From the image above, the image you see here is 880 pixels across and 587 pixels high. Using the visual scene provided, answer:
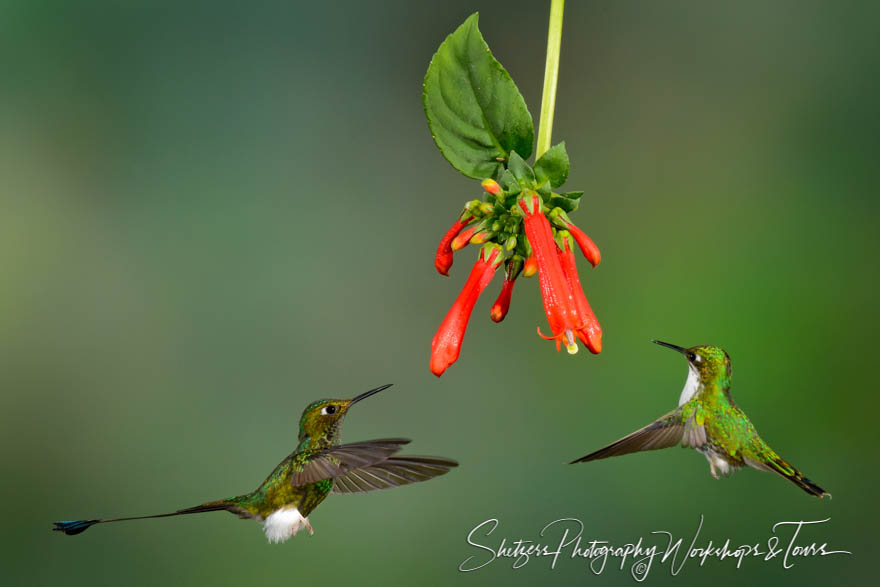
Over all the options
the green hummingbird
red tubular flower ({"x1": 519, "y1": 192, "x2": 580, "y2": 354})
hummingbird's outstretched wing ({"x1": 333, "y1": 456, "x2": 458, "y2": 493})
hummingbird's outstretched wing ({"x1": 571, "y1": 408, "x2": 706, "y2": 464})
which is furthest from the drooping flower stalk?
the green hummingbird

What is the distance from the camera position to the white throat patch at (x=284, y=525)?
1334 mm

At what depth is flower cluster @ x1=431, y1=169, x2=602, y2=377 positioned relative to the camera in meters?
0.92

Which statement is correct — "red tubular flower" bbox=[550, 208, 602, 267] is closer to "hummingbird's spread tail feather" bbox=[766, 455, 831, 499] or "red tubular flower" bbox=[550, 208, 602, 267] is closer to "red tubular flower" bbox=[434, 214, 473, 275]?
"red tubular flower" bbox=[434, 214, 473, 275]

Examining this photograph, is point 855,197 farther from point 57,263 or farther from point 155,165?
point 57,263

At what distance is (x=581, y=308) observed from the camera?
933 mm

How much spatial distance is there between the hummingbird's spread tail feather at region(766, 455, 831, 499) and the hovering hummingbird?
47cm

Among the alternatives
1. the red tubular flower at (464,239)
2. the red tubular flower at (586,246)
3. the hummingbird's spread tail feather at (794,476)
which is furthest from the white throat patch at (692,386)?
the red tubular flower at (464,239)

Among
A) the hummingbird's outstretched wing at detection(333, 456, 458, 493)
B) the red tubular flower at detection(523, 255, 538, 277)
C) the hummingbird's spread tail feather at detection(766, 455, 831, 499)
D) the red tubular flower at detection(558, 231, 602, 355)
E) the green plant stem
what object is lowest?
the hummingbird's spread tail feather at detection(766, 455, 831, 499)

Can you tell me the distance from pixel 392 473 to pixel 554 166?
1.49 feet

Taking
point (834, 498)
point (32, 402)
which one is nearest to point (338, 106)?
point (32, 402)

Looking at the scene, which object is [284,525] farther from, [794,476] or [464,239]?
[794,476]

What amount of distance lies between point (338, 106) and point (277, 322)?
79 centimetres

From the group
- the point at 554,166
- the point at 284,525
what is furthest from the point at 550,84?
the point at 284,525

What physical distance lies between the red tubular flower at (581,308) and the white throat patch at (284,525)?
1.93ft
